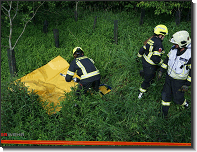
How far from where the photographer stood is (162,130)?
3578 mm

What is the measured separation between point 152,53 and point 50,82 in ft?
8.81

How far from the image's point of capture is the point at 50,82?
4.88 meters

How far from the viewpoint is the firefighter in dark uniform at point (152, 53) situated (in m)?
4.14

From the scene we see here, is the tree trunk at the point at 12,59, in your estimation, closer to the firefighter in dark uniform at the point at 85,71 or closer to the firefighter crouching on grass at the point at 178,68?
the firefighter in dark uniform at the point at 85,71

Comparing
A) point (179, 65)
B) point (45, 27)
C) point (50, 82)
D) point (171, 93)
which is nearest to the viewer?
point (179, 65)

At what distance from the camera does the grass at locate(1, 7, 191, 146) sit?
3.53 m

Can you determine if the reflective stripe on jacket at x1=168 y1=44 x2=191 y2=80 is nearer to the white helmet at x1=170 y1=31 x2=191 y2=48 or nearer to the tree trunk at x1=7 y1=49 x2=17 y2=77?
the white helmet at x1=170 y1=31 x2=191 y2=48

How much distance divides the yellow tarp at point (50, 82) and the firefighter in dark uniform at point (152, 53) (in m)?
1.76

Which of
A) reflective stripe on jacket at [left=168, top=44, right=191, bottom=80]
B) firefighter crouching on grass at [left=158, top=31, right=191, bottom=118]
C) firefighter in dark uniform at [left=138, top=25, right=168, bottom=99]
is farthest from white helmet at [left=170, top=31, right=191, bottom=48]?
firefighter in dark uniform at [left=138, top=25, right=168, bottom=99]

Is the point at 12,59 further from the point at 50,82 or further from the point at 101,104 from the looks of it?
the point at 101,104

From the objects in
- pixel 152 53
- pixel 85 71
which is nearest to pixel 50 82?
pixel 85 71

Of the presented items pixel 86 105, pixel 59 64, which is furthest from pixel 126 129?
pixel 59 64

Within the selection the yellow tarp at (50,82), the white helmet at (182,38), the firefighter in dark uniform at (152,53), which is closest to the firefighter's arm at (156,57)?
the firefighter in dark uniform at (152,53)

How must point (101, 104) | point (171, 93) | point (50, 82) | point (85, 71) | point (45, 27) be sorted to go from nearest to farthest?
1. point (171, 93)
2. point (85, 71)
3. point (101, 104)
4. point (50, 82)
5. point (45, 27)
